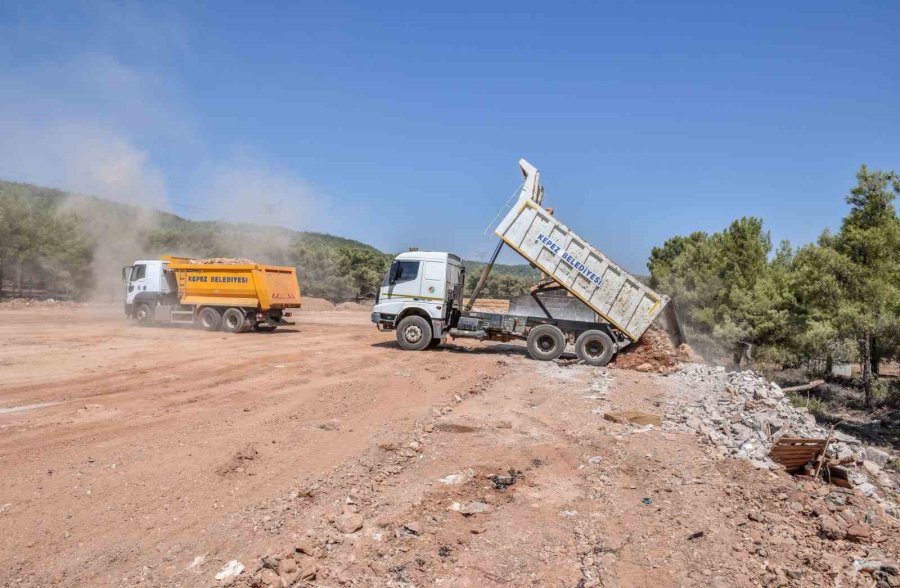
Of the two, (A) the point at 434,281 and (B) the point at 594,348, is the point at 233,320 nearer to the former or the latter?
(A) the point at 434,281

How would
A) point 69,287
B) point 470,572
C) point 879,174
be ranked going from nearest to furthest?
point 470,572 < point 879,174 < point 69,287

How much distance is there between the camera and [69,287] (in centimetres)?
3419

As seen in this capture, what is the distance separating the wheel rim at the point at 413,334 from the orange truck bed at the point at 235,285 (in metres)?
6.53

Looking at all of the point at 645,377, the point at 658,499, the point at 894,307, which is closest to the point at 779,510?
the point at 658,499

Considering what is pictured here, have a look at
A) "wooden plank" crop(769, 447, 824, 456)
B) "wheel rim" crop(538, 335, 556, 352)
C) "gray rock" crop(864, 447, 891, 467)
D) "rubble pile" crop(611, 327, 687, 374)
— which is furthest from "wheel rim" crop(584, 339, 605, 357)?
"wooden plank" crop(769, 447, 824, 456)

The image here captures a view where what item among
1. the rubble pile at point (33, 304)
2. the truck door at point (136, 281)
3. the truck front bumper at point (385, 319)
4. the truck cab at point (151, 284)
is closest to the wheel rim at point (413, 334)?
the truck front bumper at point (385, 319)

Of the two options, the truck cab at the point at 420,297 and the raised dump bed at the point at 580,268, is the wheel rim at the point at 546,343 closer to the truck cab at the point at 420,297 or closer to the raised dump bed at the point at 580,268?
the raised dump bed at the point at 580,268

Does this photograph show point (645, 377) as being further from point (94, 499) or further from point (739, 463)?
point (94, 499)

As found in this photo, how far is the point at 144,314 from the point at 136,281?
55.7 inches

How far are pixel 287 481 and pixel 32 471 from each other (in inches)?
111

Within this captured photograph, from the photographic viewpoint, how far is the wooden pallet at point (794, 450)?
6.89 m

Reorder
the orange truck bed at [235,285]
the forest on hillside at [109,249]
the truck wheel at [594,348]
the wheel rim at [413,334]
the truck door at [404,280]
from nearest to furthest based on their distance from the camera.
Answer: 1. the truck wheel at [594,348]
2. the truck door at [404,280]
3. the wheel rim at [413,334]
4. the orange truck bed at [235,285]
5. the forest on hillside at [109,249]

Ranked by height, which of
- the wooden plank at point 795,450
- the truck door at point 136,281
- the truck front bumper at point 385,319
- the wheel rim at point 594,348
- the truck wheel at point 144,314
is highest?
the truck door at point 136,281

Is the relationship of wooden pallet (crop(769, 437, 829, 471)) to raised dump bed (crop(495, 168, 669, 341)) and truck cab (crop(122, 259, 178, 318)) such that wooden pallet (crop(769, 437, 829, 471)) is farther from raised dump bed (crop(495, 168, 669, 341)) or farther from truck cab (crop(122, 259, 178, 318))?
truck cab (crop(122, 259, 178, 318))
